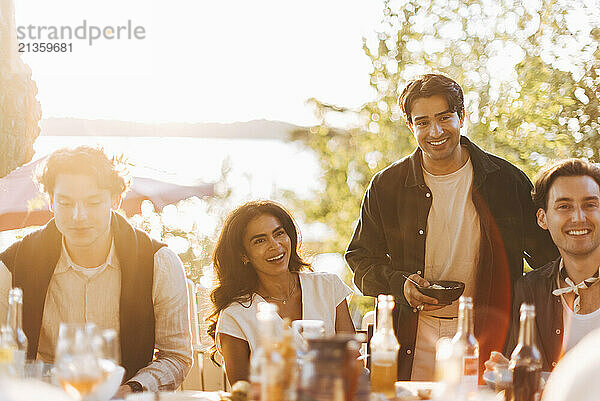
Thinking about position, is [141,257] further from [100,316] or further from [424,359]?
[424,359]

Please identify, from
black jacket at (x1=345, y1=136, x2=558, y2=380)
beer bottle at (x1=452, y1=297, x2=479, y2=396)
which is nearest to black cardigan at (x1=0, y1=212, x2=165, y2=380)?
black jacket at (x1=345, y1=136, x2=558, y2=380)

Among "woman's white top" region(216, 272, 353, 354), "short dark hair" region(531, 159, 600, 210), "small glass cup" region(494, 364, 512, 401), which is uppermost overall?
"short dark hair" region(531, 159, 600, 210)

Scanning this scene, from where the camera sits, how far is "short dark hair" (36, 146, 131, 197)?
2.55m

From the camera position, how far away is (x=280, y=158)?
5750 millimetres

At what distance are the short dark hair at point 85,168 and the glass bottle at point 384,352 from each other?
1.13 meters

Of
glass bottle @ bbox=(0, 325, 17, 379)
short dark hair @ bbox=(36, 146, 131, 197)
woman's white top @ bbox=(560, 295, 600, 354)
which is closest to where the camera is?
glass bottle @ bbox=(0, 325, 17, 379)

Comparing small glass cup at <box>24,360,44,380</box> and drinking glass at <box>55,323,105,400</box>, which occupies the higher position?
drinking glass at <box>55,323,105,400</box>

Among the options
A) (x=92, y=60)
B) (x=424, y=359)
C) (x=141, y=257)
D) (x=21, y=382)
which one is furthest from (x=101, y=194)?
(x=92, y=60)

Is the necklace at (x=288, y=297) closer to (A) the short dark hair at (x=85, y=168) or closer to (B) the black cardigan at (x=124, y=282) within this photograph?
(B) the black cardigan at (x=124, y=282)

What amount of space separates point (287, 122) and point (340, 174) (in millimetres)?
614

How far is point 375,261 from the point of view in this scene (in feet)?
9.71

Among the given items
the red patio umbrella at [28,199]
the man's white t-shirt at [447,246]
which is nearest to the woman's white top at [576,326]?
the man's white t-shirt at [447,246]

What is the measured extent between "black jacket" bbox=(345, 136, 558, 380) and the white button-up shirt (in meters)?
0.75

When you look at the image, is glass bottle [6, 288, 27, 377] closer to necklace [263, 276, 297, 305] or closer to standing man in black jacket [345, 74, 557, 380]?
necklace [263, 276, 297, 305]
